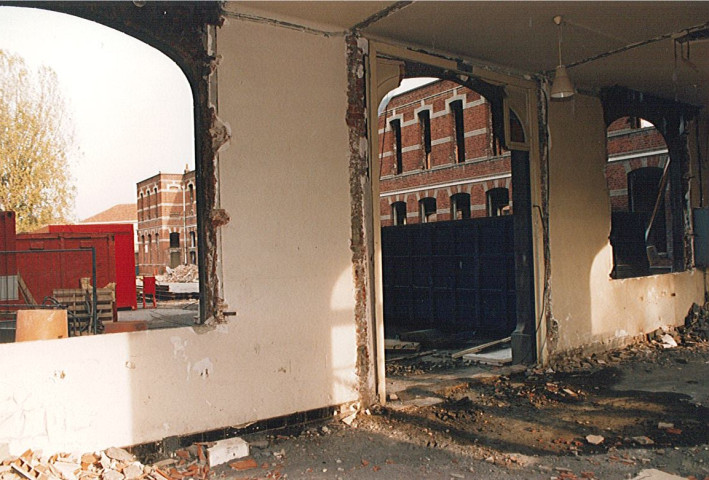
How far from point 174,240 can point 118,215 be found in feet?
50.6

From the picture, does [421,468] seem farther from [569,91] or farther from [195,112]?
[569,91]

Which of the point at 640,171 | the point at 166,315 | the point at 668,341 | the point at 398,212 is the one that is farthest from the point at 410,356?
the point at 398,212

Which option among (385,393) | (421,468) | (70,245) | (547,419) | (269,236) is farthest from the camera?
(70,245)

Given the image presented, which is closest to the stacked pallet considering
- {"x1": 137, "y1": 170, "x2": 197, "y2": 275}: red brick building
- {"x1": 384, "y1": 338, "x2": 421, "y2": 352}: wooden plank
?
{"x1": 384, "y1": 338, "x2": 421, "y2": 352}: wooden plank

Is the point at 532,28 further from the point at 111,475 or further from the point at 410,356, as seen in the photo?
the point at 111,475

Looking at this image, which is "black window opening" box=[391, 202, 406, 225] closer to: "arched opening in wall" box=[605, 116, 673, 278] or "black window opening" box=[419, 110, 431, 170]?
"black window opening" box=[419, 110, 431, 170]

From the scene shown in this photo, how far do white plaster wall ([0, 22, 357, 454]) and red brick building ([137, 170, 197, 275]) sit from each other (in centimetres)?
4092

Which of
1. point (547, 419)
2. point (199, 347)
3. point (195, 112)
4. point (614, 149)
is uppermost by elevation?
point (614, 149)

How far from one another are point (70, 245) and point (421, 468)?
1383 centimetres

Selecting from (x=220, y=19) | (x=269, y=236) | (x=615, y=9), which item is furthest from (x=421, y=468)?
(x=615, y=9)

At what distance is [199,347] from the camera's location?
473 cm

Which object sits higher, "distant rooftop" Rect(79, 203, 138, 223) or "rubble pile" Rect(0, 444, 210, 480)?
"distant rooftop" Rect(79, 203, 138, 223)

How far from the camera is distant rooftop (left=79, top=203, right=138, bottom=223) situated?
58.8 meters

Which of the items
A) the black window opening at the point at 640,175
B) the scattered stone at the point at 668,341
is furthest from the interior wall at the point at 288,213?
the black window opening at the point at 640,175
